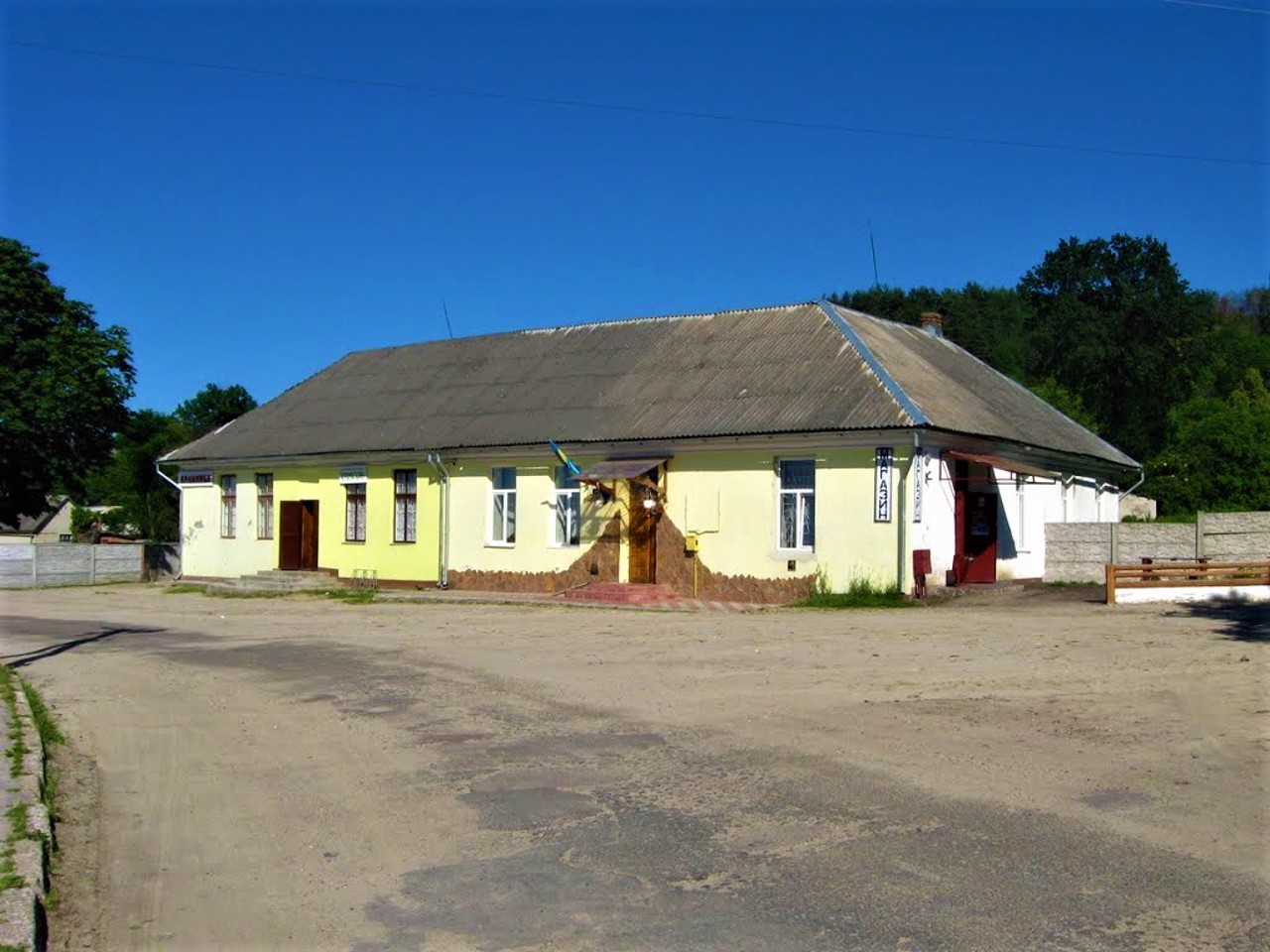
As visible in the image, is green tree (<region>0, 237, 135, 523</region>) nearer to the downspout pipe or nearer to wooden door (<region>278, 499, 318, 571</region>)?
wooden door (<region>278, 499, 318, 571</region>)

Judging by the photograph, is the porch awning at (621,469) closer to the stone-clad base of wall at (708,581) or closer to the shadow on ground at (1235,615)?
the stone-clad base of wall at (708,581)

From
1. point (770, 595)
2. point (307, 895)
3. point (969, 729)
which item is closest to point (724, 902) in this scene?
point (307, 895)

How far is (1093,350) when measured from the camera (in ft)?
203

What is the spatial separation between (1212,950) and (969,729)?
4521 millimetres

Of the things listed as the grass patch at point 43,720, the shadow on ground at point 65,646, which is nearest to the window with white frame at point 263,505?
the shadow on ground at point 65,646

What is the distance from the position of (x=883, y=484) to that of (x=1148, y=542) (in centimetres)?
545

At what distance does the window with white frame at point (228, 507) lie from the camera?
3594 cm

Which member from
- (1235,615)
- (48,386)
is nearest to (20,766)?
(1235,615)

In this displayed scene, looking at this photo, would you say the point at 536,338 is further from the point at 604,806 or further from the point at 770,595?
the point at 604,806

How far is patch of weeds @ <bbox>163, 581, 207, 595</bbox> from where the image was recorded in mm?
33406

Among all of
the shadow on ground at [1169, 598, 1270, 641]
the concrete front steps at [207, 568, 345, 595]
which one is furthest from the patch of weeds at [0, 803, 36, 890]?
the concrete front steps at [207, 568, 345, 595]

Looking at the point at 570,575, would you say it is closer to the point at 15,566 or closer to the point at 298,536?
the point at 298,536

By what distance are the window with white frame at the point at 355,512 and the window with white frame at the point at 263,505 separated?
3456 mm

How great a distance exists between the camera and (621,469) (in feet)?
85.5
